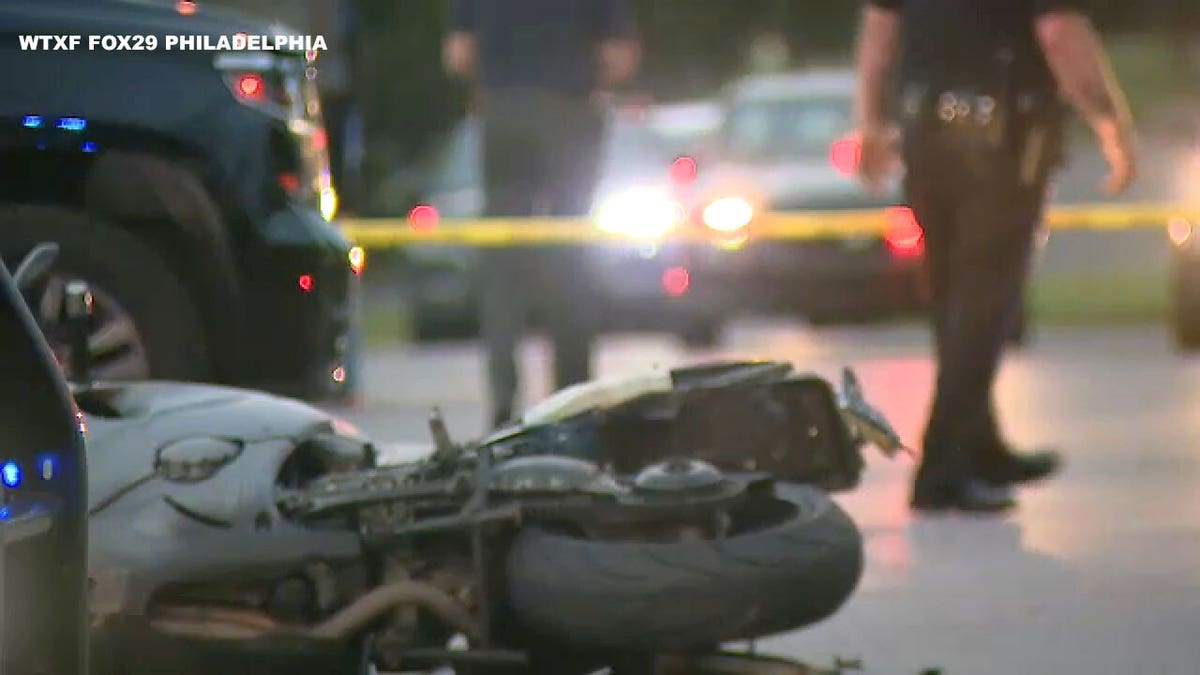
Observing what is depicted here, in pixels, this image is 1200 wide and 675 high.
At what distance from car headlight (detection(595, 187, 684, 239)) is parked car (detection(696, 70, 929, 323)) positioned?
0.86 feet

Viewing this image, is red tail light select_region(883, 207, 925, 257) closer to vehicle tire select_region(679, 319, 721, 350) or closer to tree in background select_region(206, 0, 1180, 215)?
vehicle tire select_region(679, 319, 721, 350)

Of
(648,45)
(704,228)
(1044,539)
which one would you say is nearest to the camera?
(1044,539)

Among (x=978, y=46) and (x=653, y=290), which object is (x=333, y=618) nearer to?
(x=978, y=46)

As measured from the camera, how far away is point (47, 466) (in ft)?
10.3

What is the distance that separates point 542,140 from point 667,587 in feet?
17.7

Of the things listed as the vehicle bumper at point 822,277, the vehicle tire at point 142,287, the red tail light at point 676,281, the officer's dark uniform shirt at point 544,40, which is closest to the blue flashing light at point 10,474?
the vehicle tire at point 142,287

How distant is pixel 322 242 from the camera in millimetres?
7188

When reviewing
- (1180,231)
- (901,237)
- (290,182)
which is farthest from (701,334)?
(290,182)

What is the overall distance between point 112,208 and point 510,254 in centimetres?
334

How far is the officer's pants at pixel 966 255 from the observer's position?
7.95 m

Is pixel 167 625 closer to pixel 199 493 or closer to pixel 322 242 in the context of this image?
pixel 199 493

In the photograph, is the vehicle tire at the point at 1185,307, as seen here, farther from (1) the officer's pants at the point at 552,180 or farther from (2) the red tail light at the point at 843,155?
(1) the officer's pants at the point at 552,180

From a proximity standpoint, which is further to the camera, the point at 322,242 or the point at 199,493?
the point at 322,242

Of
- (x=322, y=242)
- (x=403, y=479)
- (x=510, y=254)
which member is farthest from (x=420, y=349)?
(x=403, y=479)
